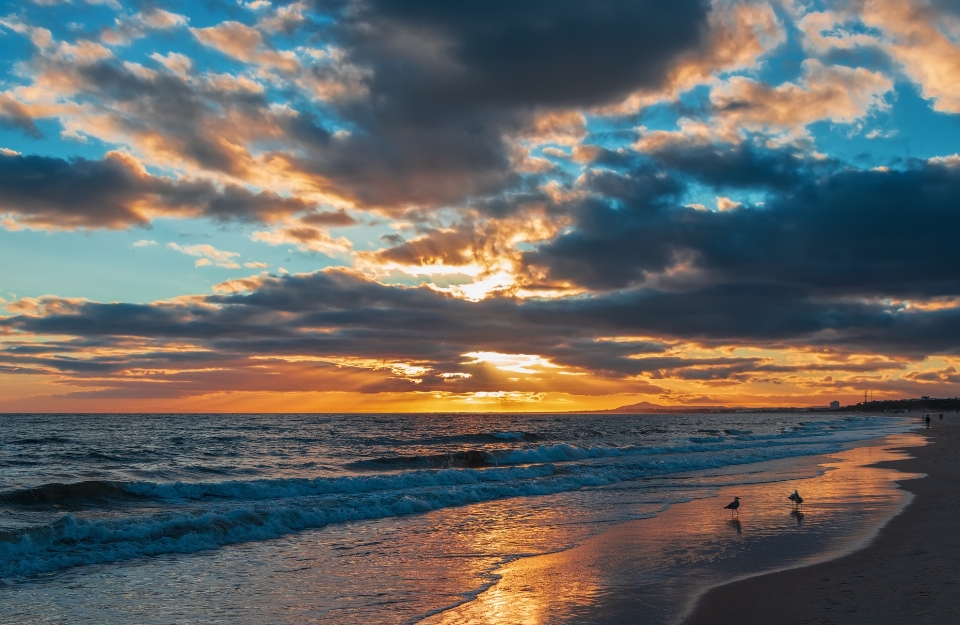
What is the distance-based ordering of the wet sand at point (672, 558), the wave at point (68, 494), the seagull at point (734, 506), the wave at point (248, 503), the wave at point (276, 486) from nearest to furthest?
the wet sand at point (672, 558)
the wave at point (248, 503)
the seagull at point (734, 506)
the wave at point (68, 494)
the wave at point (276, 486)

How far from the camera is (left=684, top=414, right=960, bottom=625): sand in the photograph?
9.23 meters

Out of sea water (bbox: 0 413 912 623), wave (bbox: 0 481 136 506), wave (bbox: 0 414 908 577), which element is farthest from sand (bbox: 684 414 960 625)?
wave (bbox: 0 481 136 506)

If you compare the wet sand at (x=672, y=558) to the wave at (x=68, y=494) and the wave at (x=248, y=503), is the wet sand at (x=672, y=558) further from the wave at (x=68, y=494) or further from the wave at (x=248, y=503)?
the wave at (x=68, y=494)

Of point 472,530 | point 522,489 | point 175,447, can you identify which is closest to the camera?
point 472,530

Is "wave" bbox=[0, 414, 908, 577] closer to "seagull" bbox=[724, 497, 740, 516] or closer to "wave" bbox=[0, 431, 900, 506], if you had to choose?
"wave" bbox=[0, 431, 900, 506]

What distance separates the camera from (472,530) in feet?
59.0

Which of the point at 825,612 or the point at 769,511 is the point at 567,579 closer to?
the point at 825,612

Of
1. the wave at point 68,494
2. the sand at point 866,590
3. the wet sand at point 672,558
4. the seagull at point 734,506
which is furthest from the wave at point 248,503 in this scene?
the sand at point 866,590

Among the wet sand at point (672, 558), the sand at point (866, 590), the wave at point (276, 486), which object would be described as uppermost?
the sand at point (866, 590)

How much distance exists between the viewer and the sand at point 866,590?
9227 mm

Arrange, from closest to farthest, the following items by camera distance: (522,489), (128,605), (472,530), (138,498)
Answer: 1. (128,605)
2. (472,530)
3. (138,498)
4. (522,489)

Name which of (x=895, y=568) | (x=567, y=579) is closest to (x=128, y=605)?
(x=567, y=579)

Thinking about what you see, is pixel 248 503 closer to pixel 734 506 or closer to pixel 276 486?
pixel 276 486

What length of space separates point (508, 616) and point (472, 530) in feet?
27.0
